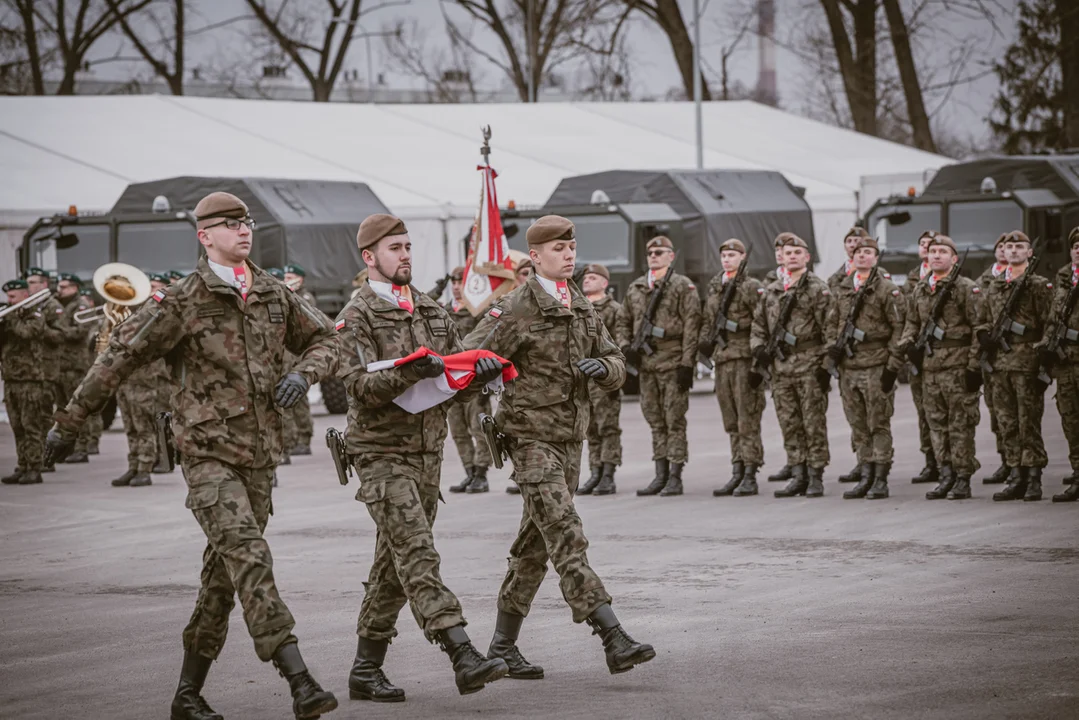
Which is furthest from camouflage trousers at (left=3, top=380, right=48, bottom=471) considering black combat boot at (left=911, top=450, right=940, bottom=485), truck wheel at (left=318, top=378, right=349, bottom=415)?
black combat boot at (left=911, top=450, right=940, bottom=485)

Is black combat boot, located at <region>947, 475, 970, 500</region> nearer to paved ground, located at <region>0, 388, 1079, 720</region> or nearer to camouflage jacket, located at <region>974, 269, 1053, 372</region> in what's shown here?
paved ground, located at <region>0, 388, 1079, 720</region>

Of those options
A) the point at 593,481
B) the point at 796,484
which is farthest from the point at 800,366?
the point at 593,481

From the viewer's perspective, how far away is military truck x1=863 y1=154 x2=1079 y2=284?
22.3 metres

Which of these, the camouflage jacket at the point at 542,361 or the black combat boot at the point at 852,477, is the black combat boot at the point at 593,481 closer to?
the black combat boot at the point at 852,477

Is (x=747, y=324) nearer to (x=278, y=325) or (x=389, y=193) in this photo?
(x=278, y=325)

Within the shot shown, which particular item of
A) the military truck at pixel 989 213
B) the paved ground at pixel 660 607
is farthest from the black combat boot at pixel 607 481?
the military truck at pixel 989 213

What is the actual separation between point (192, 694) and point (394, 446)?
1.24 m

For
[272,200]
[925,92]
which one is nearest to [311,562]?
[272,200]

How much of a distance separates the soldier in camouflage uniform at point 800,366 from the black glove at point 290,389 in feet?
23.0

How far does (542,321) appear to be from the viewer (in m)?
6.88

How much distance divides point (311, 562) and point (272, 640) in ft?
13.3

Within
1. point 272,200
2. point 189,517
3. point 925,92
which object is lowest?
point 189,517

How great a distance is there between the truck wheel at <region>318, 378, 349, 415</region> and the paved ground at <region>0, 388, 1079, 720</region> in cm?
737

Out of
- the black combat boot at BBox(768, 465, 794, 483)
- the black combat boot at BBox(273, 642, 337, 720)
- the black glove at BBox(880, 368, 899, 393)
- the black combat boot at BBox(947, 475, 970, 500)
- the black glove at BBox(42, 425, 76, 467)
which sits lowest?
the black combat boot at BBox(768, 465, 794, 483)
